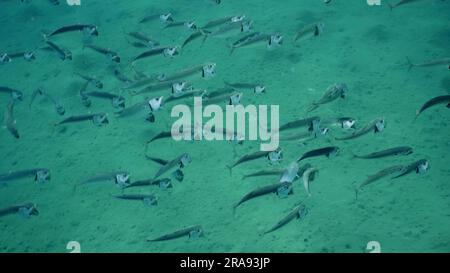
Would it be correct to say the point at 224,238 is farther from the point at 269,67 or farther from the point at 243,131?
the point at 269,67

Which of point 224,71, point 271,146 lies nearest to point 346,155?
point 271,146

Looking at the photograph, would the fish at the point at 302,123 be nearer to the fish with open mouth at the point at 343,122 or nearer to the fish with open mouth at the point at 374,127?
the fish with open mouth at the point at 343,122

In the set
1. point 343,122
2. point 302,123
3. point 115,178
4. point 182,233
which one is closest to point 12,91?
point 115,178

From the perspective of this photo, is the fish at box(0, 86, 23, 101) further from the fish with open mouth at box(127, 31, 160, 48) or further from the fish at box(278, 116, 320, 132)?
the fish at box(278, 116, 320, 132)

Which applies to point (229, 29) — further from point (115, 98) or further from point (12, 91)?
point (12, 91)

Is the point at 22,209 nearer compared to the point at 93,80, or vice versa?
the point at 22,209

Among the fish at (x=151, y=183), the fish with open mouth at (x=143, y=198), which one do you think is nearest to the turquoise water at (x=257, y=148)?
the fish with open mouth at (x=143, y=198)

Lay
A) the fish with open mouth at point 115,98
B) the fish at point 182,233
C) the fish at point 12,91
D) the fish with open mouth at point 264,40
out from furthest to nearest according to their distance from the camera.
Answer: the fish at point 12,91
the fish with open mouth at point 115,98
the fish with open mouth at point 264,40
the fish at point 182,233

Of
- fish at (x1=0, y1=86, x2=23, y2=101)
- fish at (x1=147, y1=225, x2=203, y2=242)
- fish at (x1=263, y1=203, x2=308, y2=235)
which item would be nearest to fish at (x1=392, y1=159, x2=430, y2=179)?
fish at (x1=263, y1=203, x2=308, y2=235)

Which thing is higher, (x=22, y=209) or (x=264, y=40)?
(x=264, y=40)
